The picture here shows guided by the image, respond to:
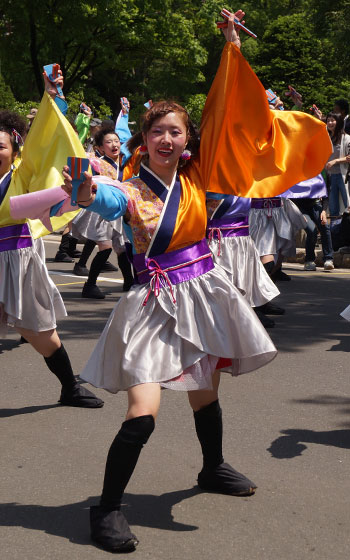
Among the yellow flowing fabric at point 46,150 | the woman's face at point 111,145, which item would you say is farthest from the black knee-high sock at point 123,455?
the woman's face at point 111,145

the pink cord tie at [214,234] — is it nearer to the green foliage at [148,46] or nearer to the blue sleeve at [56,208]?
the blue sleeve at [56,208]

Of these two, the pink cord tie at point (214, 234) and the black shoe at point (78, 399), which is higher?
the pink cord tie at point (214, 234)

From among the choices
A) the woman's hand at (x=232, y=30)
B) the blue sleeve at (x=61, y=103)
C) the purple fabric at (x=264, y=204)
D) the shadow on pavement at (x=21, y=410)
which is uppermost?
the woman's hand at (x=232, y=30)

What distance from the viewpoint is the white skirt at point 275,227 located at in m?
9.30

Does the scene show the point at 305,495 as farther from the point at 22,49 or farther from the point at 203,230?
the point at 22,49

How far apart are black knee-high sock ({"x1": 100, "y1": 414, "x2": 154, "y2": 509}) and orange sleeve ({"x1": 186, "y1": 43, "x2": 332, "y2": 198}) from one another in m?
1.19

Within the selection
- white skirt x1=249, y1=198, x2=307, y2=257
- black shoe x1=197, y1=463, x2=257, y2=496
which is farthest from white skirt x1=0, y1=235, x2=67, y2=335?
white skirt x1=249, y1=198, x2=307, y2=257

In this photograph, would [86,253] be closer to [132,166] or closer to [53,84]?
[53,84]

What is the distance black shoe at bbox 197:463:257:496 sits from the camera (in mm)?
4277

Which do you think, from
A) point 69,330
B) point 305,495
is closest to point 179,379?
point 305,495

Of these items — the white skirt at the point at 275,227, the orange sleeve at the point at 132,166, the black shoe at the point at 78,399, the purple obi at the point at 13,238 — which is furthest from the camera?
the white skirt at the point at 275,227

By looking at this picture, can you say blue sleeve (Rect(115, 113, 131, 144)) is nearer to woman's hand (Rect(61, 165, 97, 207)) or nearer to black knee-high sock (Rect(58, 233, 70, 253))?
black knee-high sock (Rect(58, 233, 70, 253))

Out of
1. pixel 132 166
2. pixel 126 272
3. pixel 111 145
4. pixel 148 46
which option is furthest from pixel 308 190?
pixel 148 46

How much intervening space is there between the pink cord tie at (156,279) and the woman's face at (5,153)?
2088 mm
